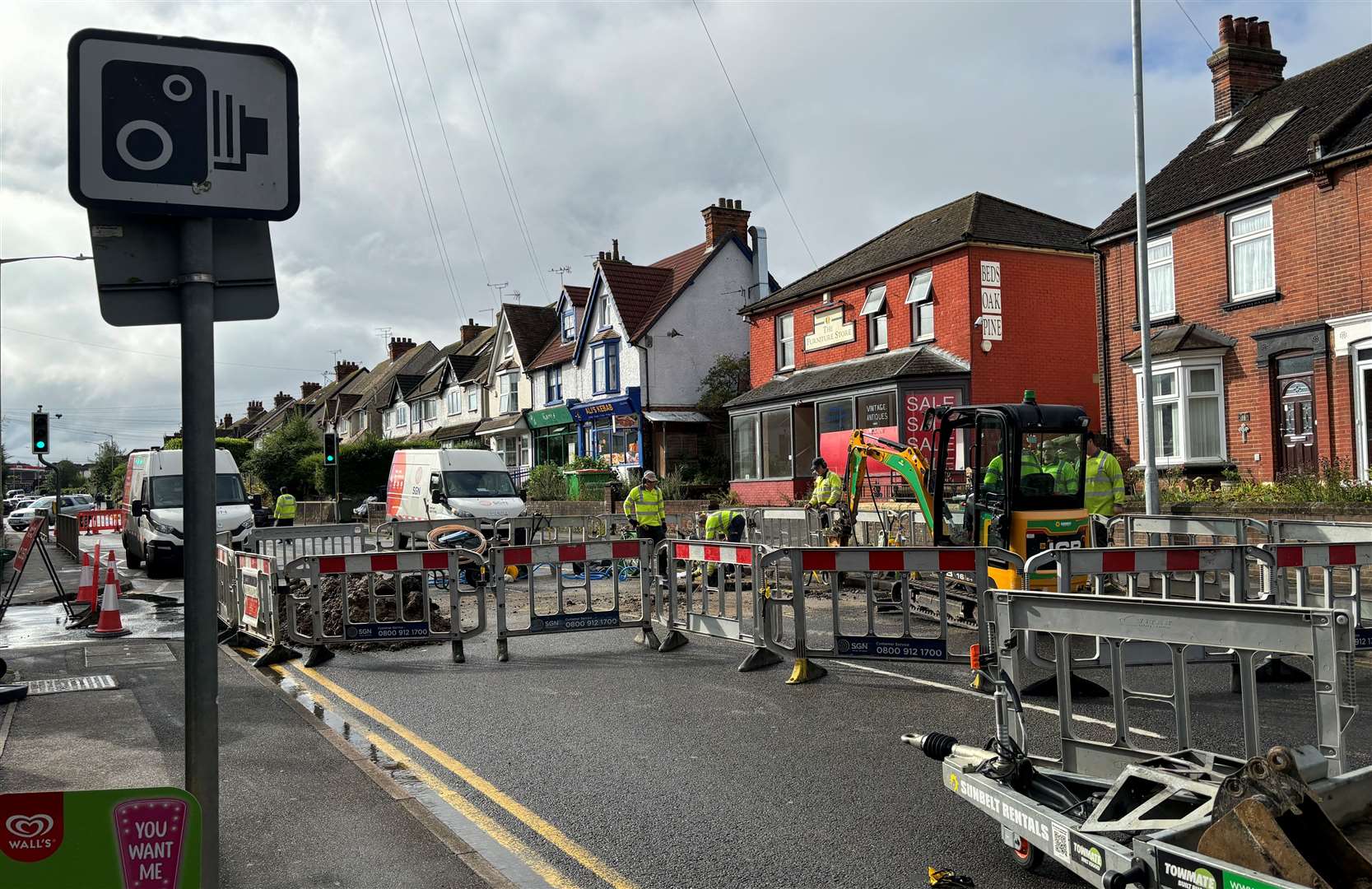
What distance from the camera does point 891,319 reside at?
94.6 feet

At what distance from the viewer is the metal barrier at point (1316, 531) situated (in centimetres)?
1101

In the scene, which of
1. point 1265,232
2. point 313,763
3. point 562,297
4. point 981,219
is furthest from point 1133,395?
point 562,297

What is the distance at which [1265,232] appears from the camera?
19.9 meters

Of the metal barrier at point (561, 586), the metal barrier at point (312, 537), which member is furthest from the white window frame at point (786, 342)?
the metal barrier at point (561, 586)

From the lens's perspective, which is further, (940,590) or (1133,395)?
(1133,395)

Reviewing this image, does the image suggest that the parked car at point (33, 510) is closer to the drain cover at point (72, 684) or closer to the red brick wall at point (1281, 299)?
the drain cover at point (72, 684)

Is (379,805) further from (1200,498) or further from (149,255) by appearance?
(1200,498)

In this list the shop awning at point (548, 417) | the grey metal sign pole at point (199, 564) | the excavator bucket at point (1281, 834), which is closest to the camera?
the grey metal sign pole at point (199, 564)

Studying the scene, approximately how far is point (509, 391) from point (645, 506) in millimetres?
34516

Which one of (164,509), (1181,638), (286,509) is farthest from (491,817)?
(286,509)

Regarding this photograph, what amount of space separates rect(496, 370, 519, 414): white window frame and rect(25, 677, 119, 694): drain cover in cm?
4056

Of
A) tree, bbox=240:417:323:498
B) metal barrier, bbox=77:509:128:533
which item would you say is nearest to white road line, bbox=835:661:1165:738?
metal barrier, bbox=77:509:128:533

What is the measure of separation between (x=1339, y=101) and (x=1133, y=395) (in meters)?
6.68

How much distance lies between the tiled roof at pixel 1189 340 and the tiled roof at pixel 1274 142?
2473 mm
